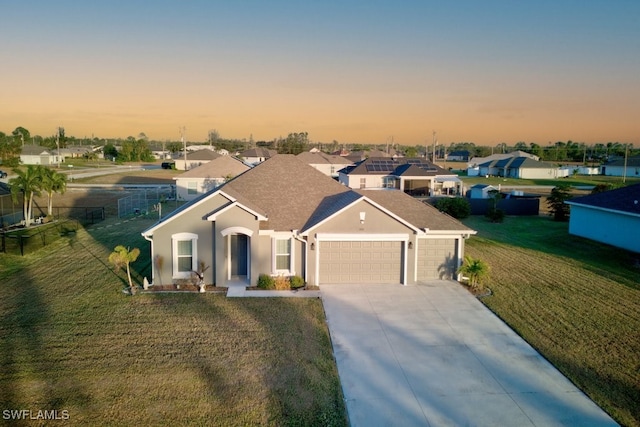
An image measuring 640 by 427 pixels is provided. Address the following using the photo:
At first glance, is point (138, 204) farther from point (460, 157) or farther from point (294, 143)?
point (460, 157)

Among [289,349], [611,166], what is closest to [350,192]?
[289,349]

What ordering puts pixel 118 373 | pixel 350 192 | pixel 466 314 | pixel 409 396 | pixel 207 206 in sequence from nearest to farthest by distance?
1. pixel 409 396
2. pixel 118 373
3. pixel 466 314
4. pixel 207 206
5. pixel 350 192

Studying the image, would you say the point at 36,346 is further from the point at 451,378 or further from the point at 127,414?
the point at 451,378

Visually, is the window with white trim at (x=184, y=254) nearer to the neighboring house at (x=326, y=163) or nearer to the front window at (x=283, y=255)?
the front window at (x=283, y=255)

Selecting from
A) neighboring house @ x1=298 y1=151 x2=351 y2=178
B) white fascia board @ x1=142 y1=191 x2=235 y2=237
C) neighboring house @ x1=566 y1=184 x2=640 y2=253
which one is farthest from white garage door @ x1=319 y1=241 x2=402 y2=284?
neighboring house @ x1=298 y1=151 x2=351 y2=178

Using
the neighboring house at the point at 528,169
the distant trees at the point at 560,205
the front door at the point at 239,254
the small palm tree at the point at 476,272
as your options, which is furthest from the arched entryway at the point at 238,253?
the neighboring house at the point at 528,169

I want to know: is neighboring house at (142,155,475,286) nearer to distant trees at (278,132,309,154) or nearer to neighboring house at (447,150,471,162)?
distant trees at (278,132,309,154)
